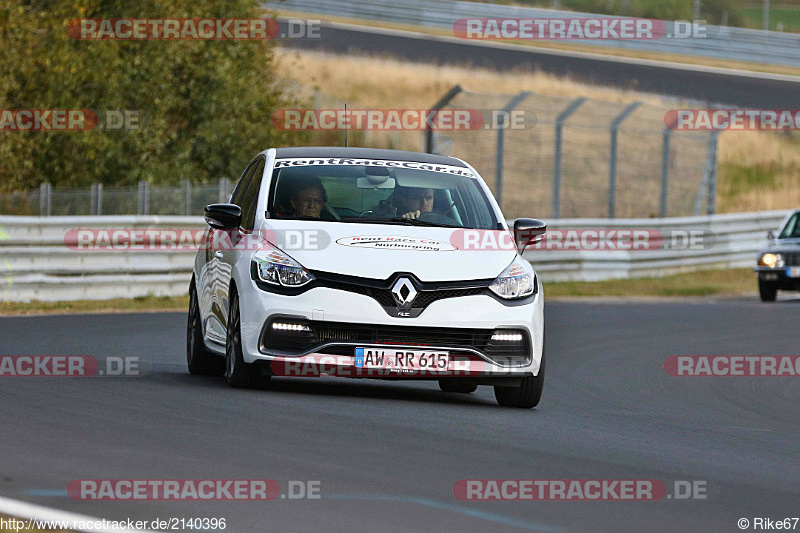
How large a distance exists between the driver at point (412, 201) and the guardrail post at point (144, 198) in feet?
41.5

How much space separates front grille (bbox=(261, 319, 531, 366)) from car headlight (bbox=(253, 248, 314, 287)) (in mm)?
276

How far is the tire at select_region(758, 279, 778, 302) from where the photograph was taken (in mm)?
24109

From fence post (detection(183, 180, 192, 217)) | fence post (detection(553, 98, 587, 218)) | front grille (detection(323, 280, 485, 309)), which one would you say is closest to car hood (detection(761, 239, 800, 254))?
fence post (detection(553, 98, 587, 218))

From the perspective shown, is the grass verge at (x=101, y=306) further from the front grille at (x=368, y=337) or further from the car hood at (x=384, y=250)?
the front grille at (x=368, y=337)

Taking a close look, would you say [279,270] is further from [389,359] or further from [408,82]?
[408,82]

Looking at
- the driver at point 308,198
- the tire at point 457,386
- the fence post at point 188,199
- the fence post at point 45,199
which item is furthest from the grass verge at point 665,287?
the driver at point 308,198

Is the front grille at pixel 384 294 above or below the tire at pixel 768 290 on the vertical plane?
above

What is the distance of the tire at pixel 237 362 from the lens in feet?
32.6

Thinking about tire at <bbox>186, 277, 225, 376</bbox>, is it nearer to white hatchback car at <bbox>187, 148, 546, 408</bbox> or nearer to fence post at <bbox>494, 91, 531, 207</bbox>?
white hatchback car at <bbox>187, 148, 546, 408</bbox>

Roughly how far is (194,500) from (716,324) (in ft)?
46.1

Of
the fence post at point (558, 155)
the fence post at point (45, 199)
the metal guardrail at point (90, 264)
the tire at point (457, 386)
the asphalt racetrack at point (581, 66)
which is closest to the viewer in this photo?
the tire at point (457, 386)

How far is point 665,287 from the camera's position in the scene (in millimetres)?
26828

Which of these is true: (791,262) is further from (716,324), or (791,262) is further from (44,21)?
(44,21)

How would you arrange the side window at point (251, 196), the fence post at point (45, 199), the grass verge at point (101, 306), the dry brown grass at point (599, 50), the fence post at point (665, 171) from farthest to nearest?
the dry brown grass at point (599, 50) < the fence post at point (665, 171) < the fence post at point (45, 199) < the grass verge at point (101, 306) < the side window at point (251, 196)
